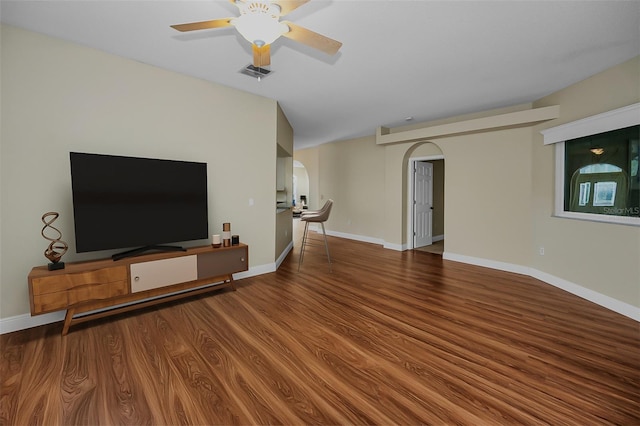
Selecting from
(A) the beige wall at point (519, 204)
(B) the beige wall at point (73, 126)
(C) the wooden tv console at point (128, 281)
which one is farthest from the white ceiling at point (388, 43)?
(C) the wooden tv console at point (128, 281)

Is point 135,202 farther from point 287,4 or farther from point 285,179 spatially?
point 285,179

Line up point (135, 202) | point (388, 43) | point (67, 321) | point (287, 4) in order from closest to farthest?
point (287, 4) < point (67, 321) < point (388, 43) < point (135, 202)

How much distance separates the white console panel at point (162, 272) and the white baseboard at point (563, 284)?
14.8 feet

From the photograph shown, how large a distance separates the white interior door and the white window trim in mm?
2469

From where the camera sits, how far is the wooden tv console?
91.7 inches

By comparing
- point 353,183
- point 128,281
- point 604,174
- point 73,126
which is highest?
point 73,126

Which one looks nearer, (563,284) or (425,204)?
(563,284)

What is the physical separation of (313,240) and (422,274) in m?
3.46

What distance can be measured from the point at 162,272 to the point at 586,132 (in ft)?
17.0

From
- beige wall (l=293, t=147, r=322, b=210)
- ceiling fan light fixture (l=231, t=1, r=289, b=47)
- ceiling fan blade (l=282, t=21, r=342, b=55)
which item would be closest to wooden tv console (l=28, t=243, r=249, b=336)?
ceiling fan light fixture (l=231, t=1, r=289, b=47)

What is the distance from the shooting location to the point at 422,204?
6.41 meters

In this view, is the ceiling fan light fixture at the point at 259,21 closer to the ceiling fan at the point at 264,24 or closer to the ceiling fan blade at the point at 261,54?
the ceiling fan at the point at 264,24

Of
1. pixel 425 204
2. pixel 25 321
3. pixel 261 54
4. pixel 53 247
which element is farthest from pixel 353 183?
pixel 25 321

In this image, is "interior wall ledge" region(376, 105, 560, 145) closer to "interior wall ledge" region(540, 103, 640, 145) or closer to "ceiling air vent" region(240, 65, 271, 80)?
"interior wall ledge" region(540, 103, 640, 145)
